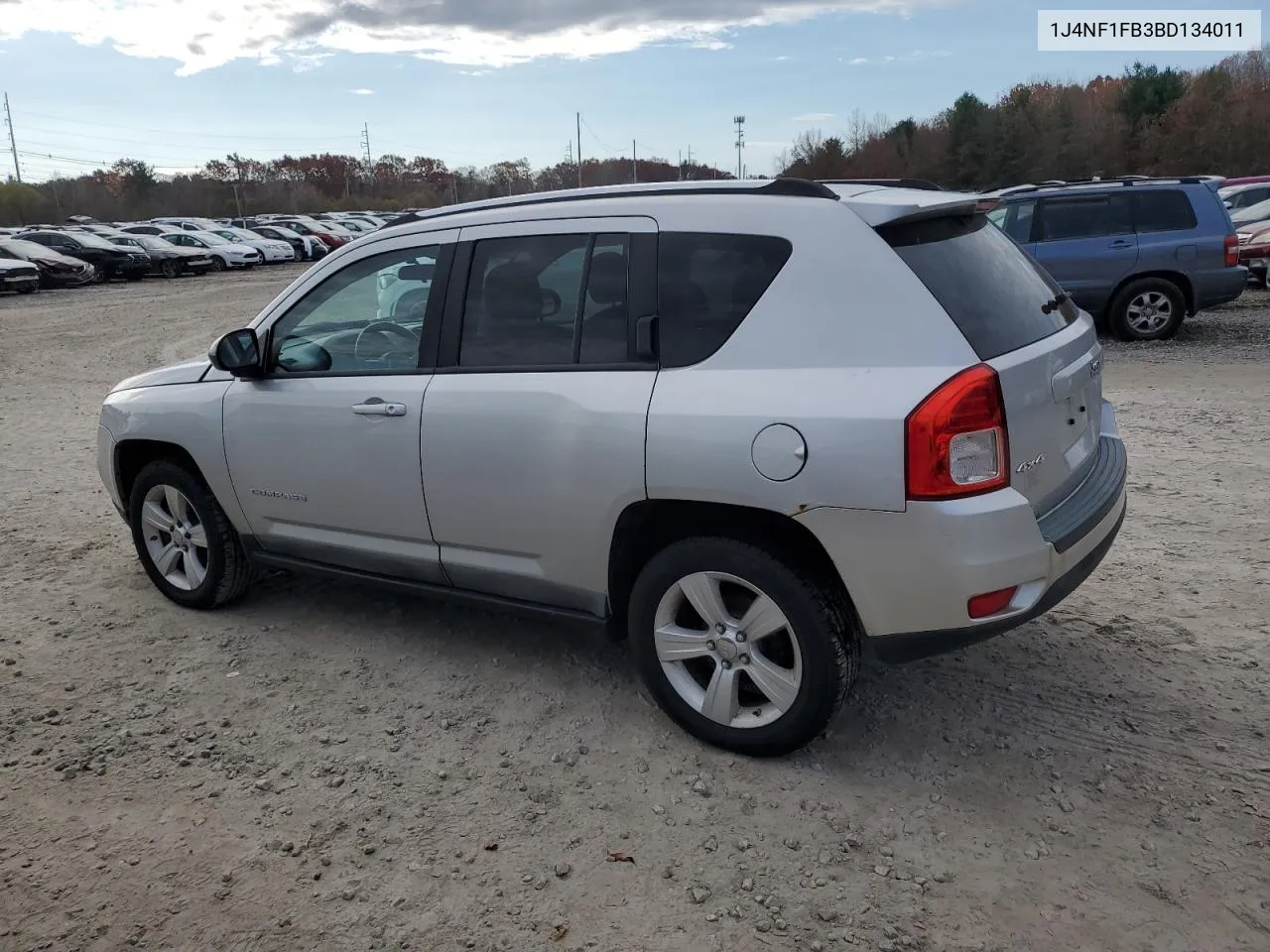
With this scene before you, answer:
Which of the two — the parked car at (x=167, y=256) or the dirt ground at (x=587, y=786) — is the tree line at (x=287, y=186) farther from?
the dirt ground at (x=587, y=786)

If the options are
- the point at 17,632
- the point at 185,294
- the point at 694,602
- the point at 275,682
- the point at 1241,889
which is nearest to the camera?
the point at 1241,889

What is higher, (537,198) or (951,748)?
(537,198)

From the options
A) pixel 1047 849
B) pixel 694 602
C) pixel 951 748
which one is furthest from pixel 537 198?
pixel 1047 849

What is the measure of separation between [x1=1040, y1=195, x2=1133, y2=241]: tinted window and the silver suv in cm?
899

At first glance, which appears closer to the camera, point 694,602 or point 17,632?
point 694,602

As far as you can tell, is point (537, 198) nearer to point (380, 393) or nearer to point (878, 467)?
point (380, 393)

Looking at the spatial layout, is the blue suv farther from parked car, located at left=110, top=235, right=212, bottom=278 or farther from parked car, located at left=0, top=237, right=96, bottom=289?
parked car, located at left=110, top=235, right=212, bottom=278

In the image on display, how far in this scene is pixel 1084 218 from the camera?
11.9 meters

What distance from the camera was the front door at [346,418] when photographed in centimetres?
395

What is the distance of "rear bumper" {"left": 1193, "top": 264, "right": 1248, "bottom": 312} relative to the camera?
11359mm

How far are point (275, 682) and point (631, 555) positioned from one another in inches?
66.6

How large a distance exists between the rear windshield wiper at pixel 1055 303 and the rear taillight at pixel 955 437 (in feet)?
2.56

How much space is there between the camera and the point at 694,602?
3.36 meters

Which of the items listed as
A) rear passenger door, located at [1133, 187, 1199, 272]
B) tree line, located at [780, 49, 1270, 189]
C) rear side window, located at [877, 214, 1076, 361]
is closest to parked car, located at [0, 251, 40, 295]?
rear passenger door, located at [1133, 187, 1199, 272]
